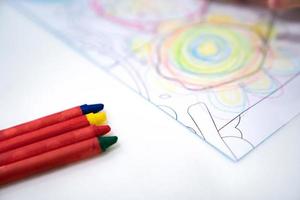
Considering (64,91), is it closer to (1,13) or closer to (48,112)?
(48,112)

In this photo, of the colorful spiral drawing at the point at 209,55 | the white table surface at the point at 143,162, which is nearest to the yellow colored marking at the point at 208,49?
the colorful spiral drawing at the point at 209,55

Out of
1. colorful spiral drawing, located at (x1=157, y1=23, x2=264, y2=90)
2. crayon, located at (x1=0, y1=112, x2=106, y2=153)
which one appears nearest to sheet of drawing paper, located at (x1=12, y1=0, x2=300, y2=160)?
colorful spiral drawing, located at (x1=157, y1=23, x2=264, y2=90)

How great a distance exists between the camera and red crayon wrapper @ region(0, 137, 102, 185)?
41 centimetres

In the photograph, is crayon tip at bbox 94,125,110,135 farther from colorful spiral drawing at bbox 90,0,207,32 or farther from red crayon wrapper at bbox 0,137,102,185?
colorful spiral drawing at bbox 90,0,207,32

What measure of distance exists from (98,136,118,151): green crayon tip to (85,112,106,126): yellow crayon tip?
0.03 meters

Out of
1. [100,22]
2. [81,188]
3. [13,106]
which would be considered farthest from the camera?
[100,22]

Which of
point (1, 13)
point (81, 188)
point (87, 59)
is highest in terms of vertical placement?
point (1, 13)

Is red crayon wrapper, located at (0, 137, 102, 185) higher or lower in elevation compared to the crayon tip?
lower

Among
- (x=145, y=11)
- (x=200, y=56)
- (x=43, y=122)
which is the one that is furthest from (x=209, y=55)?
(x=43, y=122)

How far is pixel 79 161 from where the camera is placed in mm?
433

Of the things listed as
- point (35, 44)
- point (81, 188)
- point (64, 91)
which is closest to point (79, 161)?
point (81, 188)

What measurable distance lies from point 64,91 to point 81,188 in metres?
0.17

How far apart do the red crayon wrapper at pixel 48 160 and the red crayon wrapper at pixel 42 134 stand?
0.02 metres

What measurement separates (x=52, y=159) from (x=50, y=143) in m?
0.02
